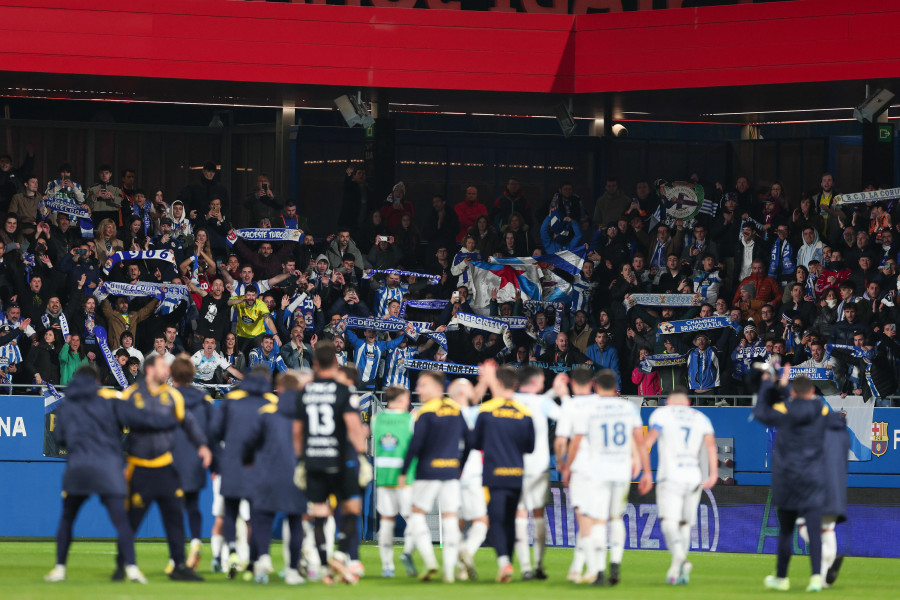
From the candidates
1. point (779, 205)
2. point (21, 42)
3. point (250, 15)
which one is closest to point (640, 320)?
point (779, 205)

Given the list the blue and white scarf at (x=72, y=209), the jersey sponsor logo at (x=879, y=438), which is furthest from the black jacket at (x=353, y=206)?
the jersey sponsor logo at (x=879, y=438)

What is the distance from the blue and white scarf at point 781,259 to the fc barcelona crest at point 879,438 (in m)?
4.53

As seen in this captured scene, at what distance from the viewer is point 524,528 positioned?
47.7ft

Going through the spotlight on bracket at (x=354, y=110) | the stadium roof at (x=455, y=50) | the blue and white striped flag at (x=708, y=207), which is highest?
the stadium roof at (x=455, y=50)

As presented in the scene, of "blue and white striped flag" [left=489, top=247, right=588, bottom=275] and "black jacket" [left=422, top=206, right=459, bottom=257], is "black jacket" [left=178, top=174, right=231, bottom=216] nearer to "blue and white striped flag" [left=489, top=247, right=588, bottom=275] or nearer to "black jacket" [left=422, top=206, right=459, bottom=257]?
"black jacket" [left=422, top=206, right=459, bottom=257]

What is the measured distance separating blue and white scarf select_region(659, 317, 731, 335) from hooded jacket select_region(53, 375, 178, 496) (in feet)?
37.6

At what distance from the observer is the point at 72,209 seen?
2480 cm

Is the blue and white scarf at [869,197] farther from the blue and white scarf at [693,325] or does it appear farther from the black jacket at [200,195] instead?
the black jacket at [200,195]

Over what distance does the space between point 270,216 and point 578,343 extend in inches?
243

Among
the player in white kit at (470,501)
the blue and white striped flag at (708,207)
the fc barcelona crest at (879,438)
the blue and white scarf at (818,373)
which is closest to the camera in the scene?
the player in white kit at (470,501)

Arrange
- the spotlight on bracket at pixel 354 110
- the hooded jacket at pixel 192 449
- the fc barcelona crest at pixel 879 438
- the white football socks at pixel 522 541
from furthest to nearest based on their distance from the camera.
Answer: the spotlight on bracket at pixel 354 110, the fc barcelona crest at pixel 879 438, the white football socks at pixel 522 541, the hooded jacket at pixel 192 449

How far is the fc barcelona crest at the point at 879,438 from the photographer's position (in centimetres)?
2067

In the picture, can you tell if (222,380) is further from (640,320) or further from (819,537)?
(819,537)

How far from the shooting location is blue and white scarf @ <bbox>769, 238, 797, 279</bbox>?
24.8 metres
